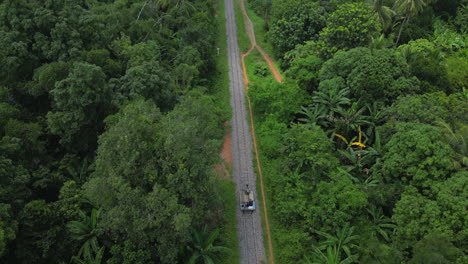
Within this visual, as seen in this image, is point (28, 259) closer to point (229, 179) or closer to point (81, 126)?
point (81, 126)

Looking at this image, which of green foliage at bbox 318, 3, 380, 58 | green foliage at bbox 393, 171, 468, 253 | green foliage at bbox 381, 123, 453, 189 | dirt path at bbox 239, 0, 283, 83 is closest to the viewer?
green foliage at bbox 393, 171, 468, 253

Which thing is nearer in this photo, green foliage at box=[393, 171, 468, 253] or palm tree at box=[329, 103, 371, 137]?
green foliage at box=[393, 171, 468, 253]

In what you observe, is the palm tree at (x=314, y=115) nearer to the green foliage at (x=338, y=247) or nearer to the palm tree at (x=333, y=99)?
the palm tree at (x=333, y=99)

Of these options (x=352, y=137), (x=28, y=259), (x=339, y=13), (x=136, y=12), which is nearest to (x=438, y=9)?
(x=339, y=13)

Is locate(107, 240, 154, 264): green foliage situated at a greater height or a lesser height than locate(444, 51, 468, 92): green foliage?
lesser

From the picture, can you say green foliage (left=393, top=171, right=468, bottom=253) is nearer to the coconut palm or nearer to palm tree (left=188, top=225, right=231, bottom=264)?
palm tree (left=188, top=225, right=231, bottom=264)

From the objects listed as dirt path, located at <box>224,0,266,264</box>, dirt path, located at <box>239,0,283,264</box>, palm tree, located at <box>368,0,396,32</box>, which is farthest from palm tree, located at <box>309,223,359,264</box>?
palm tree, located at <box>368,0,396,32</box>
